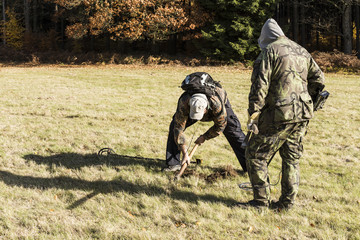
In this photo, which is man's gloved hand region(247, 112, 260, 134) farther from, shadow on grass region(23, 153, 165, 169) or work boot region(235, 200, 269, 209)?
shadow on grass region(23, 153, 165, 169)

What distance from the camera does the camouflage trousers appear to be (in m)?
3.47

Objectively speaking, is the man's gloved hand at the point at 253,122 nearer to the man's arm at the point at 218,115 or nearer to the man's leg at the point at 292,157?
the man's leg at the point at 292,157

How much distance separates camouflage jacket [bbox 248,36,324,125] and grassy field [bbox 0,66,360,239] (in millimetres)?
1184

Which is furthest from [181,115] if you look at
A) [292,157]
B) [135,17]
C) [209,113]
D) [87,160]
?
[135,17]

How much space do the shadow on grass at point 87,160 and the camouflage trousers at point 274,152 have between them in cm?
207

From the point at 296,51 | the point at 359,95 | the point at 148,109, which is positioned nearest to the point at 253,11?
the point at 359,95

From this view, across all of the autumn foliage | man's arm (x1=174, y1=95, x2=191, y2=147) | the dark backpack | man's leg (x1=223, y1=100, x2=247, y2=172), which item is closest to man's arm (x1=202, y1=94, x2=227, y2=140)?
the dark backpack

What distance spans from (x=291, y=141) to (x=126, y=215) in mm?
2000

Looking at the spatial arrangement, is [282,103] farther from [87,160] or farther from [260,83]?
[87,160]

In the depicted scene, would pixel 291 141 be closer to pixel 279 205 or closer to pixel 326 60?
pixel 279 205

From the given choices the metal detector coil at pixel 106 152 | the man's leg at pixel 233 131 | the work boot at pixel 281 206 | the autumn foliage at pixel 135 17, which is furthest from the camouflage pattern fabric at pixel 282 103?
the autumn foliage at pixel 135 17

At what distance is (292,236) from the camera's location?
3357 millimetres

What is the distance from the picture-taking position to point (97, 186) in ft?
15.1

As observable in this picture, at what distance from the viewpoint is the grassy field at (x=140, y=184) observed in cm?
353
